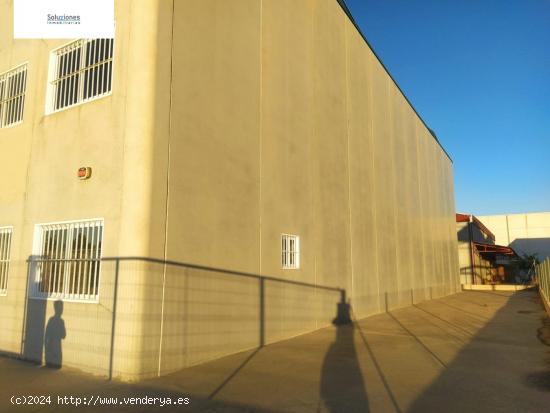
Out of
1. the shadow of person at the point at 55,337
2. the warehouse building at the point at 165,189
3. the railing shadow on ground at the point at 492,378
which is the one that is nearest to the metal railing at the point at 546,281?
the railing shadow on ground at the point at 492,378

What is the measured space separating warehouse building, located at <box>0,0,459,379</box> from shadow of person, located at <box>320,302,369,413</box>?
1664 millimetres

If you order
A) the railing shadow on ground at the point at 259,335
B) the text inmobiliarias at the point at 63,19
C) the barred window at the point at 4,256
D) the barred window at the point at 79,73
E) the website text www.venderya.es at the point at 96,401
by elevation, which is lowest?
the website text www.venderya.es at the point at 96,401

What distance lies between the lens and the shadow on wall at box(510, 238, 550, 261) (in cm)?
5466

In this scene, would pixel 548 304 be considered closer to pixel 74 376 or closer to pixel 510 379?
pixel 510 379

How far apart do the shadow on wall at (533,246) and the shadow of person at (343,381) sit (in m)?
53.1

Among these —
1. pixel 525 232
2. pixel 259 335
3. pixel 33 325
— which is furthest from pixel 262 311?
pixel 525 232

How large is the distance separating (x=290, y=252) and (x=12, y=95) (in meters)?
7.46

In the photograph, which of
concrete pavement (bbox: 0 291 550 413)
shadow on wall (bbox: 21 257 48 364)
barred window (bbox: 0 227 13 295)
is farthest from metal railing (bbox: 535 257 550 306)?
barred window (bbox: 0 227 13 295)

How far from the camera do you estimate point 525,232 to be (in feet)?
186

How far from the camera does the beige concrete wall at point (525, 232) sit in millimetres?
55250

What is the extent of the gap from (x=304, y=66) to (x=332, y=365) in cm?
828

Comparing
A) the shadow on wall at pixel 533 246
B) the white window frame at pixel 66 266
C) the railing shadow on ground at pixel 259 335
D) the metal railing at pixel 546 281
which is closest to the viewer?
the railing shadow on ground at pixel 259 335

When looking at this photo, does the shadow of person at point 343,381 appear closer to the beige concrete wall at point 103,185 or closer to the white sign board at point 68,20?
the beige concrete wall at point 103,185

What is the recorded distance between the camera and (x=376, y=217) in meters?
17.8
